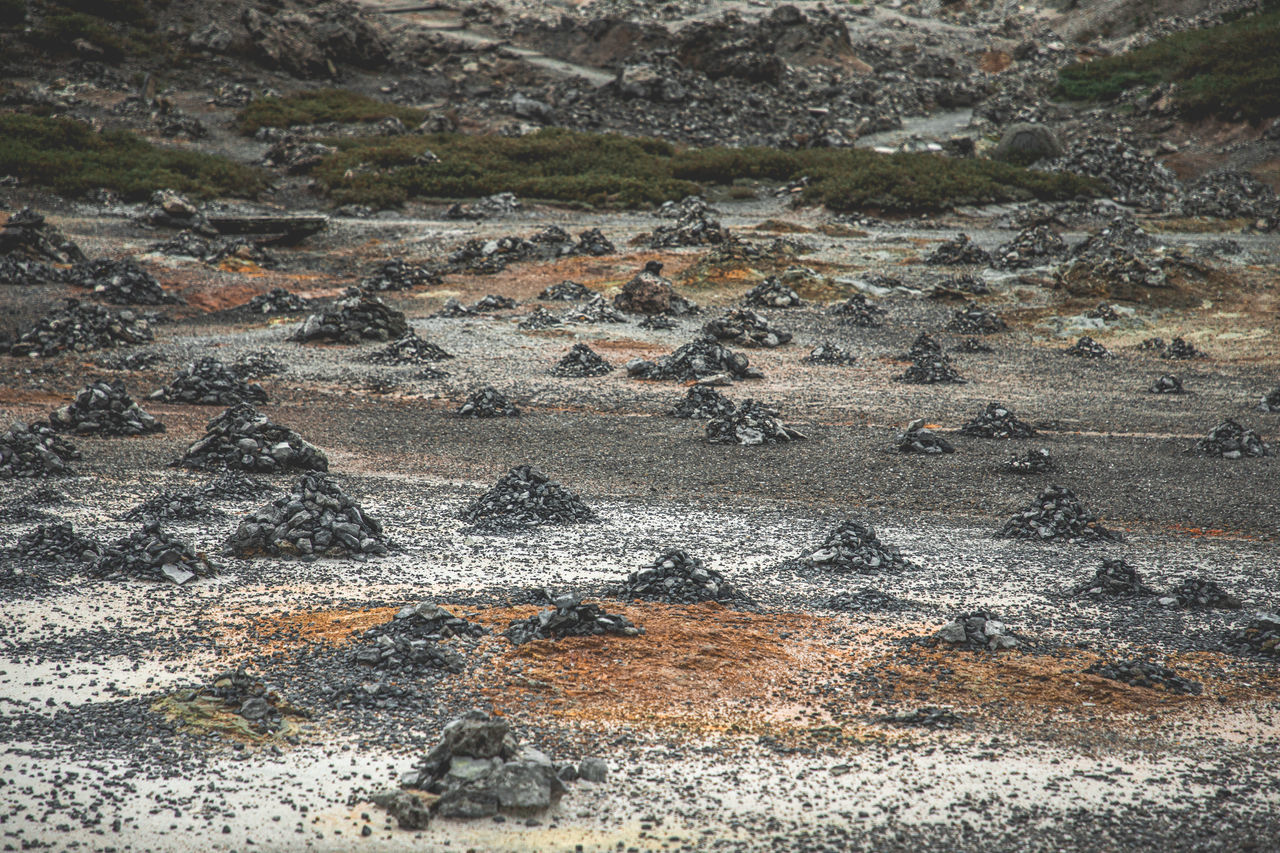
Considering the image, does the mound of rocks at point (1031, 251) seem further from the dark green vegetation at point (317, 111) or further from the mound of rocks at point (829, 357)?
the dark green vegetation at point (317, 111)

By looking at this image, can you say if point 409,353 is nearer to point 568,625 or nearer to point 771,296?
point 771,296

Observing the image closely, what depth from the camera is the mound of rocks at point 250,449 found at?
1098cm

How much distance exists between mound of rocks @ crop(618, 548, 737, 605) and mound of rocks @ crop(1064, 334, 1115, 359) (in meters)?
13.8

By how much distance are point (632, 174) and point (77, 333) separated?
863 inches

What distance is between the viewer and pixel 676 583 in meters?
7.24

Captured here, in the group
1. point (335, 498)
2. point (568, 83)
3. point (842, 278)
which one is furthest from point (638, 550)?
point (568, 83)

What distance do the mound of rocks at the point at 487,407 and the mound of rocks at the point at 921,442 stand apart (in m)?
5.76

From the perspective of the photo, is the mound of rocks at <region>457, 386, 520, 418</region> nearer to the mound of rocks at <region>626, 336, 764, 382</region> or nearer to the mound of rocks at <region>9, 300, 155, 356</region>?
the mound of rocks at <region>626, 336, 764, 382</region>

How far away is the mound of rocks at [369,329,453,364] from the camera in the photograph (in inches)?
686

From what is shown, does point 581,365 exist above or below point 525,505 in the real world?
below

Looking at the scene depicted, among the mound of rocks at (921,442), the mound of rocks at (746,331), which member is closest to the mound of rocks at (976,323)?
the mound of rocks at (746,331)

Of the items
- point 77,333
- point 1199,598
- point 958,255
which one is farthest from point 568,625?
point 958,255

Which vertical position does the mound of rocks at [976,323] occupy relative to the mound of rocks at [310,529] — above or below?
above

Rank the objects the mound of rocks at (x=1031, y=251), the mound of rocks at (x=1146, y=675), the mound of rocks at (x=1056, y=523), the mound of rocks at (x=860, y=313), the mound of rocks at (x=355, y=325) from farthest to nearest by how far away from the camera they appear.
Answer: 1. the mound of rocks at (x=1031, y=251)
2. the mound of rocks at (x=860, y=313)
3. the mound of rocks at (x=355, y=325)
4. the mound of rocks at (x=1056, y=523)
5. the mound of rocks at (x=1146, y=675)
